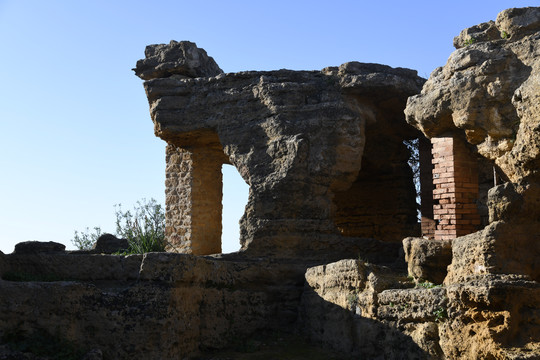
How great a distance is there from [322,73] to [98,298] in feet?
19.4


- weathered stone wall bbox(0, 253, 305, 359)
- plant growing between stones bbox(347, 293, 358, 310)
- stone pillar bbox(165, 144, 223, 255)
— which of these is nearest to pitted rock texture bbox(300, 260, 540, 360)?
plant growing between stones bbox(347, 293, 358, 310)

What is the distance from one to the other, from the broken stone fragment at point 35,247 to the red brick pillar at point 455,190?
5.08 meters

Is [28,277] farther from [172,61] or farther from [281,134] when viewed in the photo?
[172,61]

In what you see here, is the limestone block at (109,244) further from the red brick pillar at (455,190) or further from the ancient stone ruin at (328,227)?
the red brick pillar at (455,190)

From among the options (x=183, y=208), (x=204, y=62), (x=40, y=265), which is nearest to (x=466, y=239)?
(x=40, y=265)

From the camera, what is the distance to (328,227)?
10.7 metres

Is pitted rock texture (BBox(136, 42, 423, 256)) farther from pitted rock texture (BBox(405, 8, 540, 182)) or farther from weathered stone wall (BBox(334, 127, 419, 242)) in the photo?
pitted rock texture (BBox(405, 8, 540, 182))

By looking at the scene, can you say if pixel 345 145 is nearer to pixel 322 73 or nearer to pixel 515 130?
pixel 322 73

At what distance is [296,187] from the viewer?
10.7m

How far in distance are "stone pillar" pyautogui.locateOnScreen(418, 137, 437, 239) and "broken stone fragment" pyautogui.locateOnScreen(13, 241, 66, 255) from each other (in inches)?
227

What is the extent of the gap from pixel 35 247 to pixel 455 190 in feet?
18.1

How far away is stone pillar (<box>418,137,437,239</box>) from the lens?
1099cm

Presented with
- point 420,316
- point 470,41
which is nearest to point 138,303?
point 420,316

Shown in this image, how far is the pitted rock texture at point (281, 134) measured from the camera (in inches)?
423
